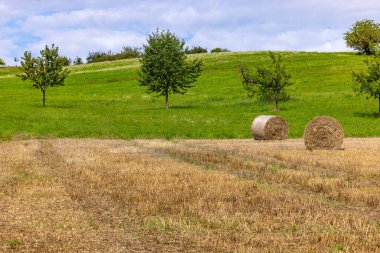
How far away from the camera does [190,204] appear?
40.5 ft

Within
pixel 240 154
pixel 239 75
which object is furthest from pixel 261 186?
pixel 239 75

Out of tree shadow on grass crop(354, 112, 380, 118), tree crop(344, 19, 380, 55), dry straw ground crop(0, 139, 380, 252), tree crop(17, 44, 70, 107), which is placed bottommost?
dry straw ground crop(0, 139, 380, 252)

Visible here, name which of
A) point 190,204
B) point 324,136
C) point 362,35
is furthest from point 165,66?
point 362,35

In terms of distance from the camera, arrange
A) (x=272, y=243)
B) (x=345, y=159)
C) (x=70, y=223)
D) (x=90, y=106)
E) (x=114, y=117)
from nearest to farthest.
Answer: (x=272, y=243)
(x=70, y=223)
(x=345, y=159)
(x=114, y=117)
(x=90, y=106)

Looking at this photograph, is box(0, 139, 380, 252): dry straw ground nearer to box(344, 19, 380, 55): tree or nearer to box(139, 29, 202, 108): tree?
box(139, 29, 202, 108): tree

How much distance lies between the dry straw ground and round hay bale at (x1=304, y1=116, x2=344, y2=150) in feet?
16.7

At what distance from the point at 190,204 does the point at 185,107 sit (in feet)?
143

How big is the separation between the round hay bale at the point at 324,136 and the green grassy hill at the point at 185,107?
9495mm

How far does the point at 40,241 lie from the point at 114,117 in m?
37.9

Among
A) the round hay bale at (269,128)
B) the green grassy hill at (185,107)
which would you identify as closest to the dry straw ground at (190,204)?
the round hay bale at (269,128)

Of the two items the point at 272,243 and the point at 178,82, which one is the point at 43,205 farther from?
the point at 178,82

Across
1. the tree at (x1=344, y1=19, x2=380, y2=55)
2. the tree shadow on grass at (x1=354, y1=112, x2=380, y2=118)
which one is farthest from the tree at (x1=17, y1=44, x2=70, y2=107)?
the tree at (x1=344, y1=19, x2=380, y2=55)

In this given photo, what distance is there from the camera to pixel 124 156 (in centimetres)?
2255

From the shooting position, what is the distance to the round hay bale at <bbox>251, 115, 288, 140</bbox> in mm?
32188
